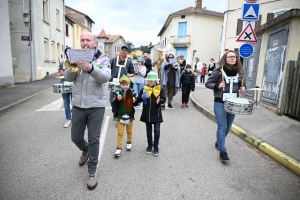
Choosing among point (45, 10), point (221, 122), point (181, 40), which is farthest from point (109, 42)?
point (221, 122)

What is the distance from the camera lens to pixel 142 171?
3348 millimetres

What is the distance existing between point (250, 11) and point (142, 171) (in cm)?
530

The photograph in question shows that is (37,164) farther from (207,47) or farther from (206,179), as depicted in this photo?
(207,47)

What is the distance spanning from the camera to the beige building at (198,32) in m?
31.7

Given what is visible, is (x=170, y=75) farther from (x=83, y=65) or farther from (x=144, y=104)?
(x=83, y=65)

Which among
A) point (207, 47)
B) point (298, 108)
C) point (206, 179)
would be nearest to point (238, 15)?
Answer: point (207, 47)

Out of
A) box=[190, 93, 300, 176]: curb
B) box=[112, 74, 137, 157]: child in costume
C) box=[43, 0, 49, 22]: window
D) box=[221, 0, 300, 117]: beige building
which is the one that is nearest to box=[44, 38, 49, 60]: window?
box=[43, 0, 49, 22]: window

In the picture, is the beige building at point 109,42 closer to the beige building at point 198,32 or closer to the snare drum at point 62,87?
the beige building at point 198,32

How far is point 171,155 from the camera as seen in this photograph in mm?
3980

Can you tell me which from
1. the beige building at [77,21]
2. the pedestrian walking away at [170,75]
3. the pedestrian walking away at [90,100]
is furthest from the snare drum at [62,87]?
the beige building at [77,21]

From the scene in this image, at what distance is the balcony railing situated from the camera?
105 ft

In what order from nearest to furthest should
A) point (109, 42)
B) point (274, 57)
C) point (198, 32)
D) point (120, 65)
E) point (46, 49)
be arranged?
point (120, 65) < point (274, 57) < point (46, 49) < point (198, 32) < point (109, 42)

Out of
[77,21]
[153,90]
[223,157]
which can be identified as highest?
[77,21]

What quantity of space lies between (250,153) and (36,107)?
7318 millimetres
